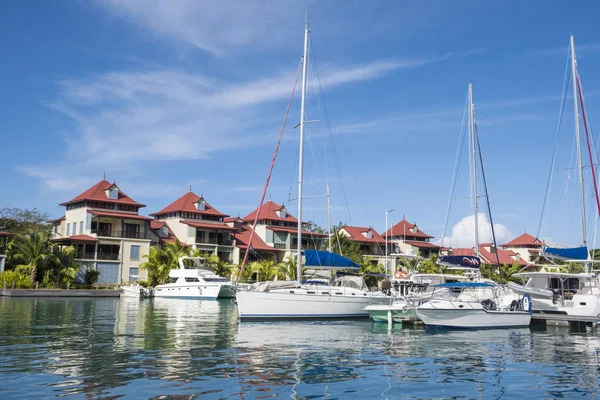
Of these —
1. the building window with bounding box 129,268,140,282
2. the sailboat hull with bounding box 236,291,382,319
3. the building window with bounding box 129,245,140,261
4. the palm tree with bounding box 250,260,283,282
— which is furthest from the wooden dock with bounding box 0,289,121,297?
the sailboat hull with bounding box 236,291,382,319

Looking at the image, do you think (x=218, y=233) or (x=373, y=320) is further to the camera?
(x=218, y=233)

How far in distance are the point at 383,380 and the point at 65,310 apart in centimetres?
2732

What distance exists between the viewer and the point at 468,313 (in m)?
30.5

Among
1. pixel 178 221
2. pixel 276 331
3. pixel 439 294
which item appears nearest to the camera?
pixel 276 331

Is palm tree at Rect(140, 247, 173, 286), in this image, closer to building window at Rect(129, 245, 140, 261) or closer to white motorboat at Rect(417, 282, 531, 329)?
building window at Rect(129, 245, 140, 261)

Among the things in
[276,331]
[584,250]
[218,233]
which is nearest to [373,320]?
[276,331]

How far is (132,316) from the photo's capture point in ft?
111

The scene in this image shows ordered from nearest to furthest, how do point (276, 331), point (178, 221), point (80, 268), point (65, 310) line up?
point (276, 331)
point (65, 310)
point (80, 268)
point (178, 221)

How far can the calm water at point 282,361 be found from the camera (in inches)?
559

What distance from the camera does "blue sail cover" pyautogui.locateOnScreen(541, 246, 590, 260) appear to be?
34.9 metres

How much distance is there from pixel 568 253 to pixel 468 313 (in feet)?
30.5

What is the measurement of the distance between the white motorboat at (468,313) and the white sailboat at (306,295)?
18.0 feet

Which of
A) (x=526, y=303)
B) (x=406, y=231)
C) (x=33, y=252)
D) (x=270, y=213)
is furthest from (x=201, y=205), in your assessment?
(x=526, y=303)

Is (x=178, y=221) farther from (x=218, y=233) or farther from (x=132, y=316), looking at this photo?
(x=132, y=316)
